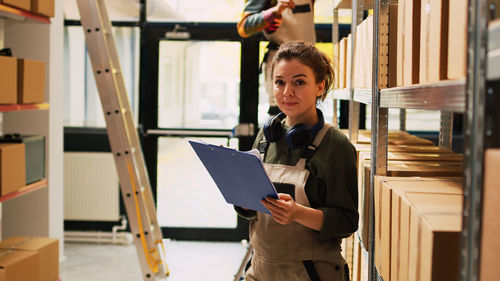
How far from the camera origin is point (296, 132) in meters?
1.62

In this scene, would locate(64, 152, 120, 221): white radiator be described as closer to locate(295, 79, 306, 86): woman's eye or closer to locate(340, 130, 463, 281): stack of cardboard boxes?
locate(340, 130, 463, 281): stack of cardboard boxes

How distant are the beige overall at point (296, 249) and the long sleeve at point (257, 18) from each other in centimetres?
A: 149

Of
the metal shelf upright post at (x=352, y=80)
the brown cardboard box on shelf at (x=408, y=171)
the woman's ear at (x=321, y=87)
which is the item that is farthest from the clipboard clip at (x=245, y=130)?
the woman's ear at (x=321, y=87)

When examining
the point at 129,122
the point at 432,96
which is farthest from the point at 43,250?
the point at 432,96

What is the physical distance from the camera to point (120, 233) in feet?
16.1

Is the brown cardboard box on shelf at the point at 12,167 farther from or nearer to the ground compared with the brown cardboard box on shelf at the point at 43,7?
nearer to the ground

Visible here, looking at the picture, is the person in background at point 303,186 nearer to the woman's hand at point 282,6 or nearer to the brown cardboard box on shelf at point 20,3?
the woman's hand at point 282,6

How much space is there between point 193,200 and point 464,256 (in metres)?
4.30

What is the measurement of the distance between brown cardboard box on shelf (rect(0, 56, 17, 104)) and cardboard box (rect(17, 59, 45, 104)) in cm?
7

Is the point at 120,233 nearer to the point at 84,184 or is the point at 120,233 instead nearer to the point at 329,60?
the point at 84,184

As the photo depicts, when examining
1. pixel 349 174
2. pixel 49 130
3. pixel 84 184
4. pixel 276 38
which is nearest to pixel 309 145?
pixel 349 174

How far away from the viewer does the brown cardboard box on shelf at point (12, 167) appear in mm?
2625

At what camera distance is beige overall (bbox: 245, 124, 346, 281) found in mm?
1612

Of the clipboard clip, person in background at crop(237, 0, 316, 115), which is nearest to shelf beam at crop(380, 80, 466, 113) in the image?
person in background at crop(237, 0, 316, 115)
